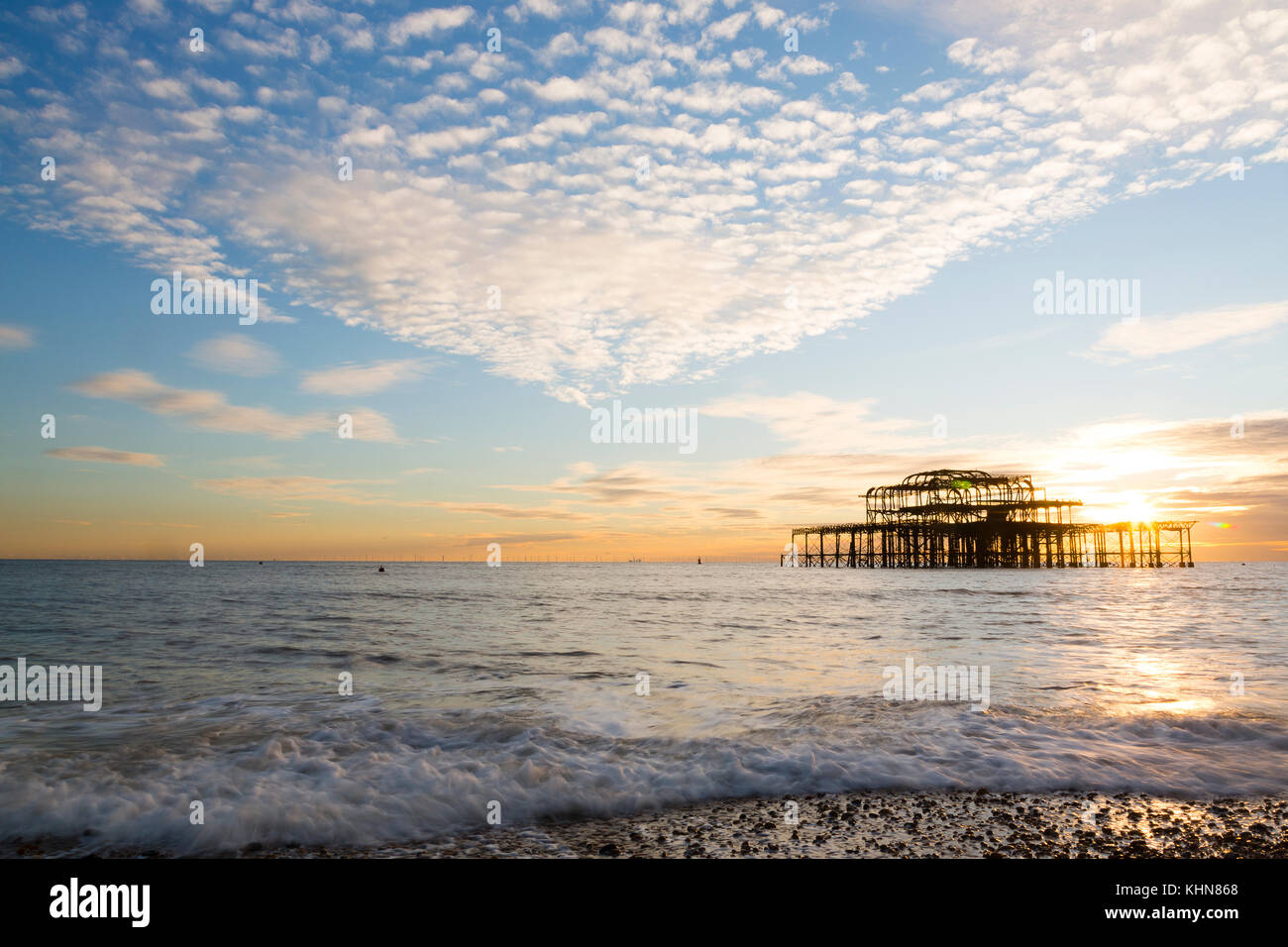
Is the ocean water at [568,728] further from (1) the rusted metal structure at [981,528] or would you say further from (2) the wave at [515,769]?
(1) the rusted metal structure at [981,528]

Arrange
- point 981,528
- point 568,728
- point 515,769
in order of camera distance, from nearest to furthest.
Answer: point 515,769
point 568,728
point 981,528

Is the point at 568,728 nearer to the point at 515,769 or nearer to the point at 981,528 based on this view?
the point at 515,769

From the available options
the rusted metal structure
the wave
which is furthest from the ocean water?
the rusted metal structure

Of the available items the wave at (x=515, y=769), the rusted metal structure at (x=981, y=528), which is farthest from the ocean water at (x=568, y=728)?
the rusted metal structure at (x=981, y=528)

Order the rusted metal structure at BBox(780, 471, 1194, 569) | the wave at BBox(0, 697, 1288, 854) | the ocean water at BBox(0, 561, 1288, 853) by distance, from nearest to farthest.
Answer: the wave at BBox(0, 697, 1288, 854), the ocean water at BBox(0, 561, 1288, 853), the rusted metal structure at BBox(780, 471, 1194, 569)

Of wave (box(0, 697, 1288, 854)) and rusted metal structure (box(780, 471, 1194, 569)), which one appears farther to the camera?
rusted metal structure (box(780, 471, 1194, 569))

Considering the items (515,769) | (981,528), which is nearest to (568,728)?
(515,769)

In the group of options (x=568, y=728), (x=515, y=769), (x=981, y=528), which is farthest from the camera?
(x=981, y=528)

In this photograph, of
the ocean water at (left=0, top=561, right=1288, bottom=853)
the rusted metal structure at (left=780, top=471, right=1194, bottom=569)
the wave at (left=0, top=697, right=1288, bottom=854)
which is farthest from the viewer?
the rusted metal structure at (left=780, top=471, right=1194, bottom=569)

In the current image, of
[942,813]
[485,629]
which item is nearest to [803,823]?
[942,813]

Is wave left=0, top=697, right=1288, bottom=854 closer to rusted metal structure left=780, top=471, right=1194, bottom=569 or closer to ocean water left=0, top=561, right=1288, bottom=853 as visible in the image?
ocean water left=0, top=561, right=1288, bottom=853

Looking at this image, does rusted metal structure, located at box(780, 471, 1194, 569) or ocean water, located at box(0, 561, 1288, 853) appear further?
rusted metal structure, located at box(780, 471, 1194, 569)

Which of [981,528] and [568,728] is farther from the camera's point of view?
[981,528]
